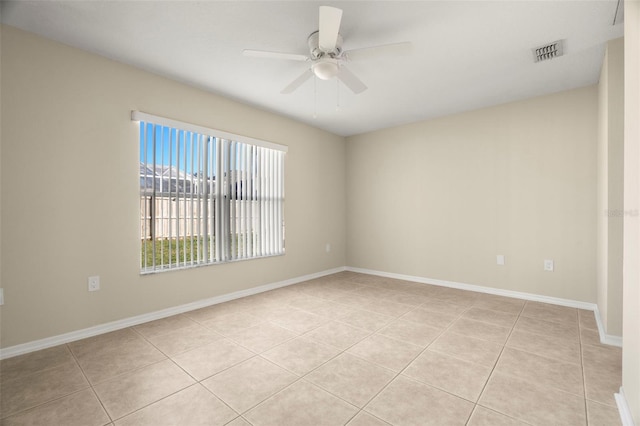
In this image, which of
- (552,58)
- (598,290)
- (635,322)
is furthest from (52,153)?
(598,290)

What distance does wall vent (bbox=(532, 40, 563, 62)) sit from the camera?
245 centimetres

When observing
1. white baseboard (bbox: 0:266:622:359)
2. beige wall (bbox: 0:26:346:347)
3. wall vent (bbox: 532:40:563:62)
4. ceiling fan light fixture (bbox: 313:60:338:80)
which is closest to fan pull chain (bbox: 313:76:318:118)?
ceiling fan light fixture (bbox: 313:60:338:80)

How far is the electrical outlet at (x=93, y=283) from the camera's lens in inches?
102

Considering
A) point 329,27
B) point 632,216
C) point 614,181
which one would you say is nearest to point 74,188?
point 329,27

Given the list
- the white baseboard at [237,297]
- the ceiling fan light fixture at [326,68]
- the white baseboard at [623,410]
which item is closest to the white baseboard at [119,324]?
the white baseboard at [237,297]

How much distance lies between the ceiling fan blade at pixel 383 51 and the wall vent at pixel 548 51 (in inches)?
53.2

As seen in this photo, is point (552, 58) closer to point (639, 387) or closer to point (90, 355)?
point (639, 387)

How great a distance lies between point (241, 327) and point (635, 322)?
2.69 meters

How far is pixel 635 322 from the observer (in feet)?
4.46

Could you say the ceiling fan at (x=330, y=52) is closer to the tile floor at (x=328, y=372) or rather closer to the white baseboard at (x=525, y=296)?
the tile floor at (x=328, y=372)

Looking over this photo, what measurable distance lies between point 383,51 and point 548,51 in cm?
160

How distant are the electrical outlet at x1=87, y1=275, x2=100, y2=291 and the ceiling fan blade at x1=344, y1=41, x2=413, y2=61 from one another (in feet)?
9.46

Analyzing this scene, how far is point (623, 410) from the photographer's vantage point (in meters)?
1.53

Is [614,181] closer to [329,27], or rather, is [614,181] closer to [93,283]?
[329,27]
